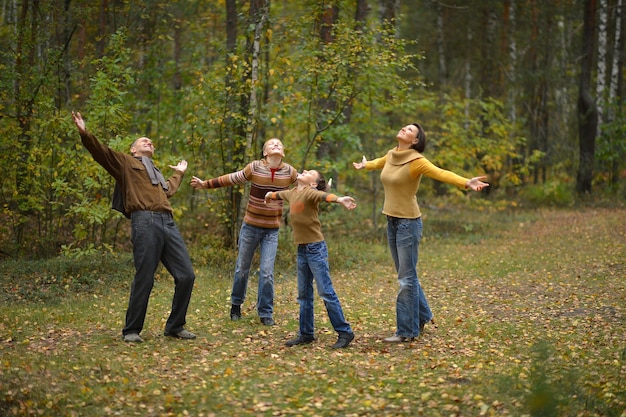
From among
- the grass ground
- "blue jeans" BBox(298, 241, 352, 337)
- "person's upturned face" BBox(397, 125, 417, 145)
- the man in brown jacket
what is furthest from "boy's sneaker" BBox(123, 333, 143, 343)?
"person's upturned face" BBox(397, 125, 417, 145)

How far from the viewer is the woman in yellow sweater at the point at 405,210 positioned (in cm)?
749

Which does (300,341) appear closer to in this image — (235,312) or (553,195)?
(235,312)

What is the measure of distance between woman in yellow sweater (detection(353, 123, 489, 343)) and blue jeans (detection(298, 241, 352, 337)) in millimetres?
669

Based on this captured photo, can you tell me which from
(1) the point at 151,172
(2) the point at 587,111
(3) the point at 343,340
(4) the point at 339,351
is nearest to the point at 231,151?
(1) the point at 151,172

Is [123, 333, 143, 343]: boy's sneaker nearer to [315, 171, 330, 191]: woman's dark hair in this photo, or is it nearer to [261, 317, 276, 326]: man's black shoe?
[261, 317, 276, 326]: man's black shoe

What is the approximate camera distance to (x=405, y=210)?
7504 millimetres

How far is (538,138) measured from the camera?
86.1 ft

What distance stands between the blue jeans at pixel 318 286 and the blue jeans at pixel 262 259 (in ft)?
3.25

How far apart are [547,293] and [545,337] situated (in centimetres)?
282

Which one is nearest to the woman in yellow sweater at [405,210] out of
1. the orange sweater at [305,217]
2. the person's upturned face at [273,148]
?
the orange sweater at [305,217]

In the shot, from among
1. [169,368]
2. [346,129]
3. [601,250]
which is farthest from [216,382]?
[601,250]

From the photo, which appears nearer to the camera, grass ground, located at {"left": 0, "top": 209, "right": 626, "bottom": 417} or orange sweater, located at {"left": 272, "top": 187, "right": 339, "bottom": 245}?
grass ground, located at {"left": 0, "top": 209, "right": 626, "bottom": 417}

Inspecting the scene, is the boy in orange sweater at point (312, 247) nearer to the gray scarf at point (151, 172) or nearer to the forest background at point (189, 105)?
the gray scarf at point (151, 172)

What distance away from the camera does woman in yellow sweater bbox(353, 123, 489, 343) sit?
7488 millimetres
